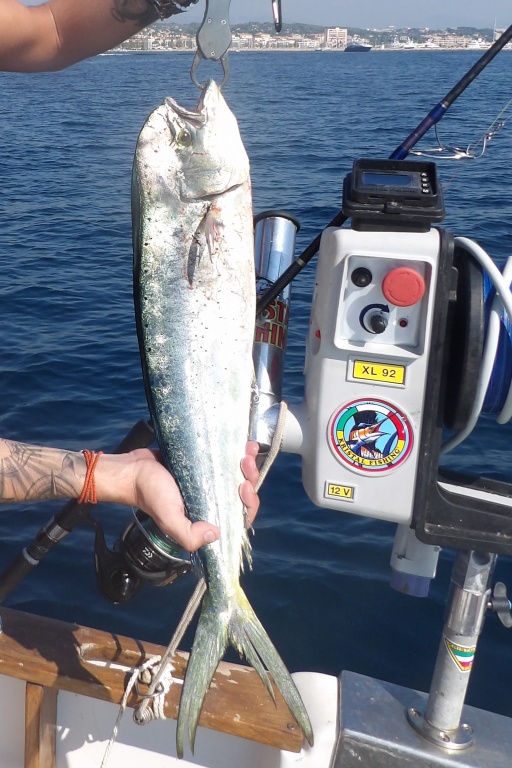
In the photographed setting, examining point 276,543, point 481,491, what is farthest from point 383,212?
point 276,543

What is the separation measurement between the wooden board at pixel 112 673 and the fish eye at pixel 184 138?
166cm

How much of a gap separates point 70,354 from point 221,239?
7226 millimetres

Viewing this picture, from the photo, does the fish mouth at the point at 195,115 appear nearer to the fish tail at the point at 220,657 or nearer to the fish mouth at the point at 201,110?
the fish mouth at the point at 201,110

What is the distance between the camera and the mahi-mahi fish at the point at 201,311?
5.94 feet

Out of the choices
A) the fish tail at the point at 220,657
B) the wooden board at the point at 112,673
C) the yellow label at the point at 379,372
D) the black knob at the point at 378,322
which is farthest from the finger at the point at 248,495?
the wooden board at the point at 112,673

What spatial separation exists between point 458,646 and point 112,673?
1.13m

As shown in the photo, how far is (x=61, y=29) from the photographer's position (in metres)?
2.36

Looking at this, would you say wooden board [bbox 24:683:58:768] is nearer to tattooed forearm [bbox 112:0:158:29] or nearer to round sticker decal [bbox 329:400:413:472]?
round sticker decal [bbox 329:400:413:472]

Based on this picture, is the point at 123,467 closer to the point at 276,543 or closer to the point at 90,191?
the point at 276,543

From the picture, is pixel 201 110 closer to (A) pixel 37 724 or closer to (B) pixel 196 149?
(B) pixel 196 149

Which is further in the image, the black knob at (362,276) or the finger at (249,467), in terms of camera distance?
the finger at (249,467)

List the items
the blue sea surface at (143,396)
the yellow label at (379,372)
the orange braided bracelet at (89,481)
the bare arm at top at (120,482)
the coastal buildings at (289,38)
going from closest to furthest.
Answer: the yellow label at (379,372), the bare arm at top at (120,482), the orange braided bracelet at (89,481), the coastal buildings at (289,38), the blue sea surface at (143,396)

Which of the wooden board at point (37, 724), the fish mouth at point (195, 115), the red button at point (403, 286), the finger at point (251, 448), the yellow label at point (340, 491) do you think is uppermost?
the fish mouth at point (195, 115)

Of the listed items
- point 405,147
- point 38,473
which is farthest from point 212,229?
point 405,147
